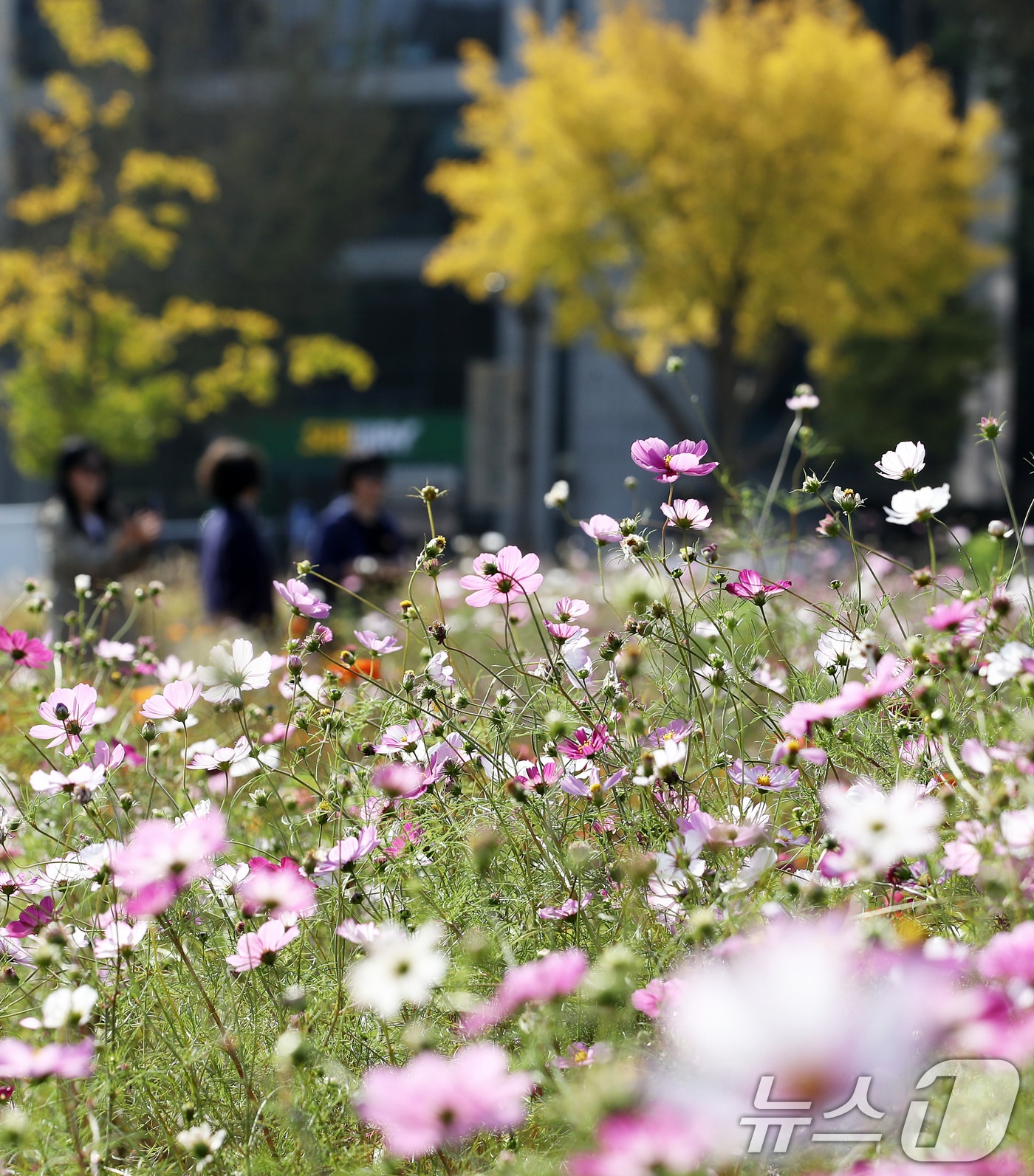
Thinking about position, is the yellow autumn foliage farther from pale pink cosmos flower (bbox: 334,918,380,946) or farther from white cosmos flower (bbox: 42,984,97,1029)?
white cosmos flower (bbox: 42,984,97,1029)

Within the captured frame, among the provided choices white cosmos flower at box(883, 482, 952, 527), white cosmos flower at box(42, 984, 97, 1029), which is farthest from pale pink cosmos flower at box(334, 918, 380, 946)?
white cosmos flower at box(883, 482, 952, 527)

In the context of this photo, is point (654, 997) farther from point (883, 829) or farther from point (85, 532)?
point (85, 532)

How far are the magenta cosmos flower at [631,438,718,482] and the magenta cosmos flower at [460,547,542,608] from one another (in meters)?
0.19

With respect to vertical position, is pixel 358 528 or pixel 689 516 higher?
pixel 689 516

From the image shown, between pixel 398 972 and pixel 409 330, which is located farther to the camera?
pixel 409 330

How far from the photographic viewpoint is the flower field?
0.74 meters

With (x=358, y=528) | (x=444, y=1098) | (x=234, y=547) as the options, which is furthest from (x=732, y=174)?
(x=444, y=1098)

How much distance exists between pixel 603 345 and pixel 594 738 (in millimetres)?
16211

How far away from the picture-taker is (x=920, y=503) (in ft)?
4.41

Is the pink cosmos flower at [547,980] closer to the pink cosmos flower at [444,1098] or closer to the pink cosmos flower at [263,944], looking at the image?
the pink cosmos flower at [444,1098]

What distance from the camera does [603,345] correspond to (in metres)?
17.2

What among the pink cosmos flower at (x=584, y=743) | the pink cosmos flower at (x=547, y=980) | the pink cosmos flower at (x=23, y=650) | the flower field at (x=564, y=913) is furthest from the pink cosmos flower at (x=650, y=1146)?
the pink cosmos flower at (x=23, y=650)

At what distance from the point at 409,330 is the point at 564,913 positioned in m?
26.3
